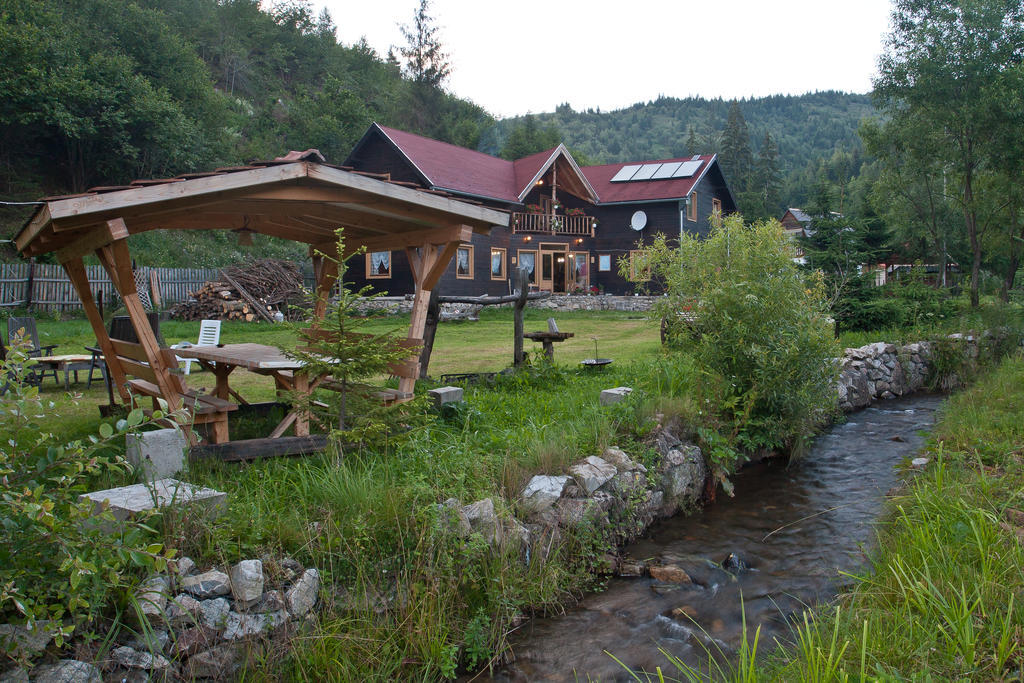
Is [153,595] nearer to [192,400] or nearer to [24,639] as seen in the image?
[24,639]

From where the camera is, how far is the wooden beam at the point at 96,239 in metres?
5.44

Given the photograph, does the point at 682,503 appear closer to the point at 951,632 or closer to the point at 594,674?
the point at 594,674

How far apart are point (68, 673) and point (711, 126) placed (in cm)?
A: 13023

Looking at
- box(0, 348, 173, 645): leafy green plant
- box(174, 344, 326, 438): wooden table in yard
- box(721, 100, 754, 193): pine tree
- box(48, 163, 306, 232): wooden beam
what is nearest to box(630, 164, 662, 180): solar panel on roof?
box(174, 344, 326, 438): wooden table in yard

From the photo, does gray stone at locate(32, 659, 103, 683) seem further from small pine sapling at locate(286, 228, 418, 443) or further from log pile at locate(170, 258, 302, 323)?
log pile at locate(170, 258, 302, 323)

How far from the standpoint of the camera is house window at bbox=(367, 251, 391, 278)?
26.6 metres

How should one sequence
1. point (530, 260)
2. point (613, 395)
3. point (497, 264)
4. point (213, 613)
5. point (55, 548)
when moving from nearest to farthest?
point (55, 548) → point (213, 613) → point (613, 395) → point (497, 264) → point (530, 260)

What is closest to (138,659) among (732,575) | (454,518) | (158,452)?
(158,452)

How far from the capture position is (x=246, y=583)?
375 cm

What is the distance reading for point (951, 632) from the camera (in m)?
3.36

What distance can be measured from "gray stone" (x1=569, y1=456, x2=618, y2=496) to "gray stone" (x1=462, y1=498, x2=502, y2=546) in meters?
1.07

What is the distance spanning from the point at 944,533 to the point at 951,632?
1131 millimetres

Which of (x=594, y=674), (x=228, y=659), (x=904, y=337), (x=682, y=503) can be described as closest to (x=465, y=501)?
(x=594, y=674)

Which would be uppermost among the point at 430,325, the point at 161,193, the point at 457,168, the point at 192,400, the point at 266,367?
the point at 457,168
